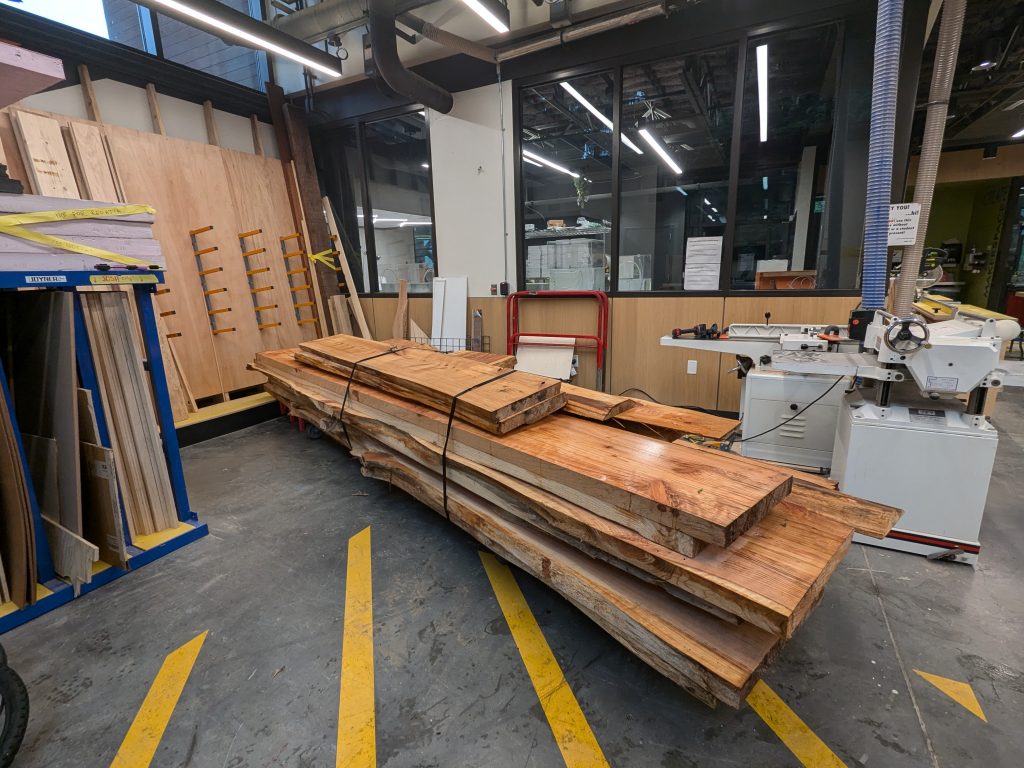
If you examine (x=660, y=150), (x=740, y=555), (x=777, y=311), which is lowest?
(x=740, y=555)

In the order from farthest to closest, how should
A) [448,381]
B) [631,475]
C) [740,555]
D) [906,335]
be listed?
[448,381] < [906,335] < [631,475] < [740,555]

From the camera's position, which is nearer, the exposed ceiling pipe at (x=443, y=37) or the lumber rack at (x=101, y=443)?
the lumber rack at (x=101, y=443)

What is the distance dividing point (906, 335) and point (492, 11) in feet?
10.7

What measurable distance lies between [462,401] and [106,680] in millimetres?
1540

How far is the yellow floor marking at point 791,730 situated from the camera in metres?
1.20

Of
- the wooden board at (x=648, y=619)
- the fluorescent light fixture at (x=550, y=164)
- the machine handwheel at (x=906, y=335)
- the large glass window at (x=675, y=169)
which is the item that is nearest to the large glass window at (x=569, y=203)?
the fluorescent light fixture at (x=550, y=164)

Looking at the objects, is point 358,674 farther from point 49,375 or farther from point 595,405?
point 49,375

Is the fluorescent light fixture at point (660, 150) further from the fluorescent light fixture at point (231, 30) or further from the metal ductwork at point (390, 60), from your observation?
the fluorescent light fixture at point (231, 30)

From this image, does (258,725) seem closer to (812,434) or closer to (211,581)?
(211,581)

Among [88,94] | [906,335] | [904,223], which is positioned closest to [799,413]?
[906,335]

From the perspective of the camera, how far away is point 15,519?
1.72 m

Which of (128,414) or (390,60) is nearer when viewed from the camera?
(128,414)

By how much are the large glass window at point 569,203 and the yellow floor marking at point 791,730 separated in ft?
11.2

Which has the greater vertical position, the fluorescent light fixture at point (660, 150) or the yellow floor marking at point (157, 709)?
the fluorescent light fixture at point (660, 150)
